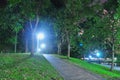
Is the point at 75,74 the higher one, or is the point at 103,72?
the point at 75,74

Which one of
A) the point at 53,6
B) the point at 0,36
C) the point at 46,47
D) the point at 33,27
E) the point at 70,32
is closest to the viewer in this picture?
the point at 53,6

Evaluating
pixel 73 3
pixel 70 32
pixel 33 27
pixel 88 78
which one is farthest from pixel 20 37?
pixel 73 3

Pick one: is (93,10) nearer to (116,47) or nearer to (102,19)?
(102,19)

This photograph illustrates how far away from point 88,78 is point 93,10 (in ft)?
26.5

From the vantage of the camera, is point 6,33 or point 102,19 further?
point 6,33

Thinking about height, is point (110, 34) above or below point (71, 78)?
above

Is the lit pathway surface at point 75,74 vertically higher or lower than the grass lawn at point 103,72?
higher

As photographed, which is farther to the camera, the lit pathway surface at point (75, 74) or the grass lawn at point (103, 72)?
the grass lawn at point (103, 72)

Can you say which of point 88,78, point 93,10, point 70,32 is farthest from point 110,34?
point 93,10

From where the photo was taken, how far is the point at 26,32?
61.1m

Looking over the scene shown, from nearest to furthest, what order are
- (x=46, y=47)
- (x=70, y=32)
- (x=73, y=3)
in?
(x=73, y=3) < (x=70, y=32) < (x=46, y=47)

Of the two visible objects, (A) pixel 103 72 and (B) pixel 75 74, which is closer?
(B) pixel 75 74

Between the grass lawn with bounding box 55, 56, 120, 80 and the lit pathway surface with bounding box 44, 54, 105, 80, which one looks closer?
the lit pathway surface with bounding box 44, 54, 105, 80

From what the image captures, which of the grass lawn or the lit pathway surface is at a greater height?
the lit pathway surface
